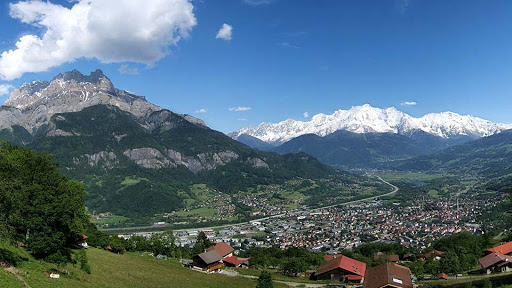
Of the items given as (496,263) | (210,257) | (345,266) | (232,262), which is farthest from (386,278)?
(232,262)

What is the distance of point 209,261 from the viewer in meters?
67.4

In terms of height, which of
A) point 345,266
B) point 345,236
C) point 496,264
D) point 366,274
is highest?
point 496,264

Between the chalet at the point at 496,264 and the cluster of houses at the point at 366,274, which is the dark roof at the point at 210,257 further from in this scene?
the chalet at the point at 496,264

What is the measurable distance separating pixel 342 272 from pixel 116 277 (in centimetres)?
3803

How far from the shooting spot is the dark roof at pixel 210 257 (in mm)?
67531

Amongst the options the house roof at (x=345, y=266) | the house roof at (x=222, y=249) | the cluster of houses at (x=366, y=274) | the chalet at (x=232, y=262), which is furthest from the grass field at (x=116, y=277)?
the house roof at (x=222, y=249)

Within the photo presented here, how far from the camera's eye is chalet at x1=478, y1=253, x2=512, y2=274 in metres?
56.9

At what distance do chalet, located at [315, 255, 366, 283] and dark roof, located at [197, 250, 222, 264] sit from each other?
18550 millimetres

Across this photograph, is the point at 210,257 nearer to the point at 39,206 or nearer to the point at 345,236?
the point at 39,206

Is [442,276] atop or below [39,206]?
below

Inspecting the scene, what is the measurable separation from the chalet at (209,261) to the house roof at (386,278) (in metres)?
28.5

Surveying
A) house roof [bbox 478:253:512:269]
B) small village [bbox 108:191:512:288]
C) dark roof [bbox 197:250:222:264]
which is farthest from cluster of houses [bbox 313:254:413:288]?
dark roof [bbox 197:250:222:264]

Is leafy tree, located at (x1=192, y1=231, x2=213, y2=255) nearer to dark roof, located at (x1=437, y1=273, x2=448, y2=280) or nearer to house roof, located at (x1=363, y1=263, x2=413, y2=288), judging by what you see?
house roof, located at (x1=363, y1=263, x2=413, y2=288)

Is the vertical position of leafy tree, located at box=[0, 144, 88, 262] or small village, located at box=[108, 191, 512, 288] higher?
leafy tree, located at box=[0, 144, 88, 262]
